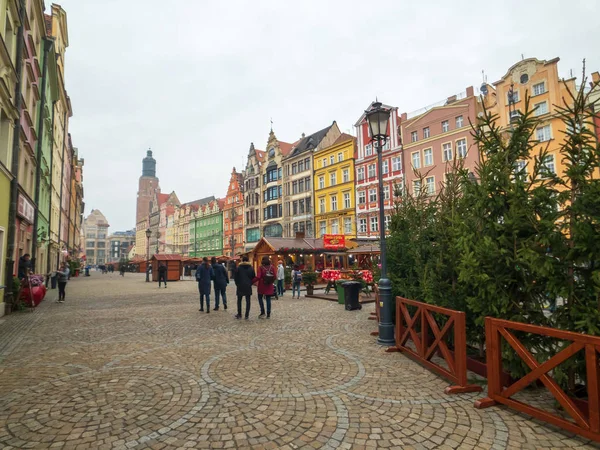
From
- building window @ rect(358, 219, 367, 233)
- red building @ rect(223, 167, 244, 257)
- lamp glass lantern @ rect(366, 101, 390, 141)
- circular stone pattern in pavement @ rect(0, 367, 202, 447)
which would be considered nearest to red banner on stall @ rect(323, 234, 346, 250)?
building window @ rect(358, 219, 367, 233)

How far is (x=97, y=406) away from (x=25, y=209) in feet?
44.4

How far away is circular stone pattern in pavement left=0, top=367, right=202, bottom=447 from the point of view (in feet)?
11.5

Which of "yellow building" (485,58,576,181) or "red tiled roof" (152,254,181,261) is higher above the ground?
"yellow building" (485,58,576,181)

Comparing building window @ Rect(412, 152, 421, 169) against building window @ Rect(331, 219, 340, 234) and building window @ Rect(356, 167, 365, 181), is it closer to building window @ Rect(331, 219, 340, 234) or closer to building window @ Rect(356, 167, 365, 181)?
building window @ Rect(356, 167, 365, 181)

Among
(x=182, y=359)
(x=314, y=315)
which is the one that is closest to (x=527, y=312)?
(x=182, y=359)

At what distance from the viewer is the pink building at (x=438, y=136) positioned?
31.0 m

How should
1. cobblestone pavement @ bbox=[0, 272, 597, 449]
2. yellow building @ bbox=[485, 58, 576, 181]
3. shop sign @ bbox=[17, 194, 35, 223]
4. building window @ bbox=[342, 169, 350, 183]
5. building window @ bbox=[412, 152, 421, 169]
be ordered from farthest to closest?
building window @ bbox=[342, 169, 350, 183] → building window @ bbox=[412, 152, 421, 169] → yellow building @ bbox=[485, 58, 576, 181] → shop sign @ bbox=[17, 194, 35, 223] → cobblestone pavement @ bbox=[0, 272, 597, 449]

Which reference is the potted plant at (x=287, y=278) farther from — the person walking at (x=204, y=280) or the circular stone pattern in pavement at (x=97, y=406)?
the circular stone pattern in pavement at (x=97, y=406)

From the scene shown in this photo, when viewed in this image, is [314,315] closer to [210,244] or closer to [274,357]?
[274,357]

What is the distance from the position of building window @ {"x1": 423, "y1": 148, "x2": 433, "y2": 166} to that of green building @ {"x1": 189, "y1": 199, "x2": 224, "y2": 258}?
147 ft

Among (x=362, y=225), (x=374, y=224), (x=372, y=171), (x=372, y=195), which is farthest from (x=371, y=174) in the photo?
(x=362, y=225)

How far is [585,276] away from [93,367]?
7038 millimetres

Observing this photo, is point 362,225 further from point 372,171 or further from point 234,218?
point 234,218

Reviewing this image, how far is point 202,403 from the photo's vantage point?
165 inches
